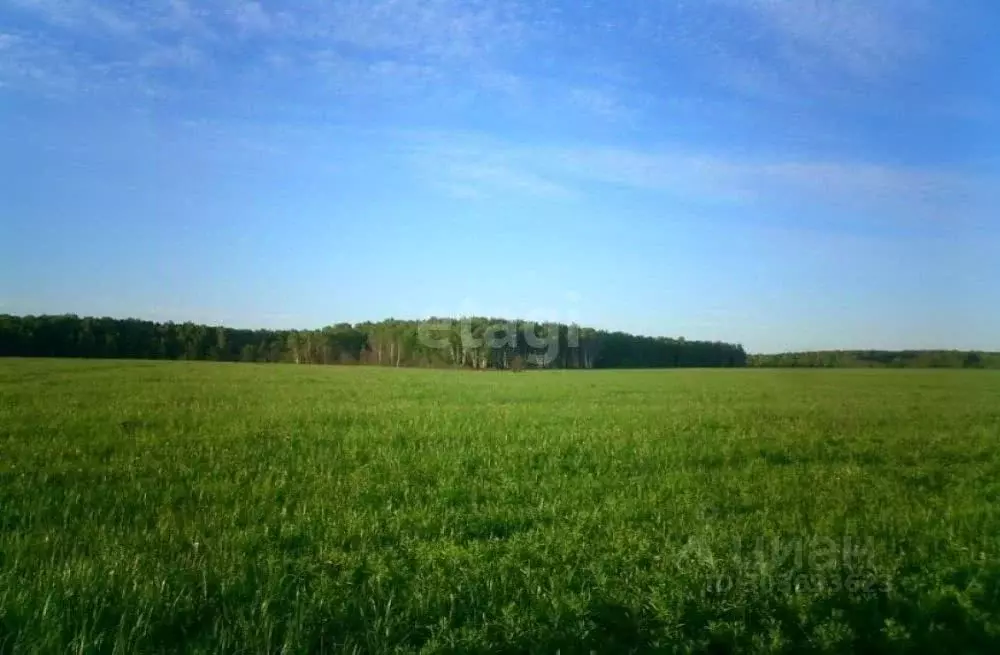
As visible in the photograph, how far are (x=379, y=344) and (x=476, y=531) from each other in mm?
21746

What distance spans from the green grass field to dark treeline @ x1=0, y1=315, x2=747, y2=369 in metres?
0.58

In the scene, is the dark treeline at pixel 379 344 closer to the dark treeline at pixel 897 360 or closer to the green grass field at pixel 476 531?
the green grass field at pixel 476 531

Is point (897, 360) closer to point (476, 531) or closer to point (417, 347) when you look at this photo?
point (476, 531)

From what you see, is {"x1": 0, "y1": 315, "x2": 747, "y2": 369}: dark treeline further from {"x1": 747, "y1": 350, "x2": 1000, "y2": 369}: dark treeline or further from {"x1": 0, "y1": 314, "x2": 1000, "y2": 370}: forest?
{"x1": 747, "y1": 350, "x2": 1000, "y2": 369}: dark treeline

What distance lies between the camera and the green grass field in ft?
12.8

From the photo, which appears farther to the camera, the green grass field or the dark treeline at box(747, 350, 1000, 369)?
the dark treeline at box(747, 350, 1000, 369)

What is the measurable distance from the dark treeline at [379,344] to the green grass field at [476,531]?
576 millimetres

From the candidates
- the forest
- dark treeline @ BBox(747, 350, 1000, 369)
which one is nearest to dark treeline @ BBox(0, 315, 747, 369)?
the forest

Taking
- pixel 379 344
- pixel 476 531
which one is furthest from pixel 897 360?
pixel 379 344

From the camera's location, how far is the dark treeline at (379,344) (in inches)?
316

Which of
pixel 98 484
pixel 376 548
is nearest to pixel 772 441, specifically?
pixel 376 548

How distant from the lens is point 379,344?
26812mm

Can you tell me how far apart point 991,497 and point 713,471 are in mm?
2533

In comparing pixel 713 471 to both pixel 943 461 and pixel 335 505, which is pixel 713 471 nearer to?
pixel 943 461
